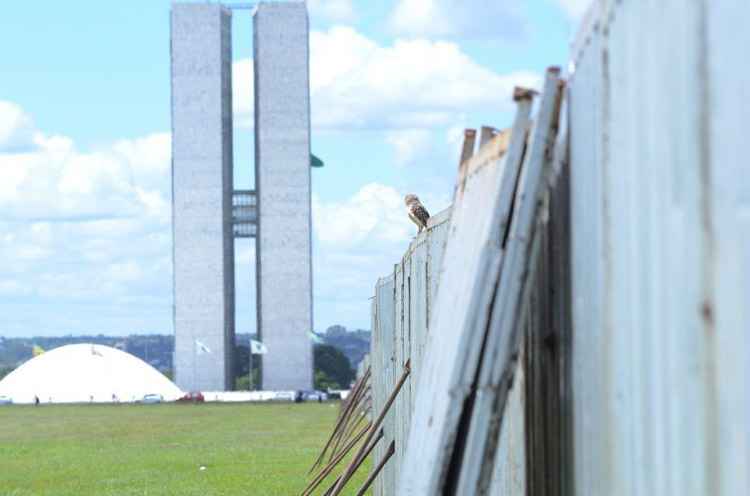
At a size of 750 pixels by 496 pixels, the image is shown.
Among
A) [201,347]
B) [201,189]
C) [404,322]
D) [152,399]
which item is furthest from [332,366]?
[404,322]

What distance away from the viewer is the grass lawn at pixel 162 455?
850 inches

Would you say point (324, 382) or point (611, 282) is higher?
point (324, 382)

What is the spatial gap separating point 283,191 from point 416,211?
285 feet

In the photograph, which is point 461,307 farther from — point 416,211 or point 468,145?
point 416,211

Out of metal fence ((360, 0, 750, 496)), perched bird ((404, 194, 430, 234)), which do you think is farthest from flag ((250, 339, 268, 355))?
metal fence ((360, 0, 750, 496))

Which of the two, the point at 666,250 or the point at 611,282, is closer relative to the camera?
the point at 666,250

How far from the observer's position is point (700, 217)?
98.3 inches

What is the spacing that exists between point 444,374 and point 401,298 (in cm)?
639

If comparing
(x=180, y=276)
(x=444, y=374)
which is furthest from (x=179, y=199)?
(x=444, y=374)

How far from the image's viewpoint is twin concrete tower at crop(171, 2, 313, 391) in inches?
3743

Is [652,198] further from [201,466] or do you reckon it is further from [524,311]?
[201,466]

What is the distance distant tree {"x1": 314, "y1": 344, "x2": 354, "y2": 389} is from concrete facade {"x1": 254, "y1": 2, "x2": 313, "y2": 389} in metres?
26.0

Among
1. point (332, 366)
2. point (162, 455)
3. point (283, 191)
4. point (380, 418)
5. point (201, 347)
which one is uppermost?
point (283, 191)

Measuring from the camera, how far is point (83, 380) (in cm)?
9438
